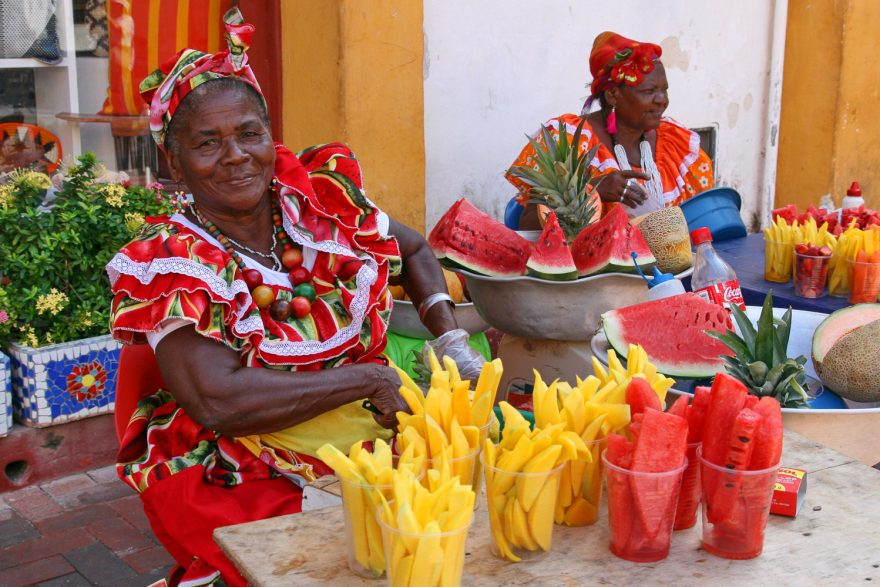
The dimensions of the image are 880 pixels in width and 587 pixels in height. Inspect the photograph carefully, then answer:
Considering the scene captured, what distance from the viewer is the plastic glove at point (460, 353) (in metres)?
2.64

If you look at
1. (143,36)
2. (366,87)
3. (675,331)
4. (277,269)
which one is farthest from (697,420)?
(143,36)

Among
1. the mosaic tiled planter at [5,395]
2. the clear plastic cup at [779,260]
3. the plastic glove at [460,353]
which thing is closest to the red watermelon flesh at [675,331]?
the plastic glove at [460,353]

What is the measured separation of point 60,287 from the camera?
162 inches

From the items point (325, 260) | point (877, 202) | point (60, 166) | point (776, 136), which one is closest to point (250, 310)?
point (325, 260)

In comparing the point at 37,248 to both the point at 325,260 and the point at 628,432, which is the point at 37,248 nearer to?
the point at 325,260

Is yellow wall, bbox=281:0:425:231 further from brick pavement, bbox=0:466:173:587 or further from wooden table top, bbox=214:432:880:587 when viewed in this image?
wooden table top, bbox=214:432:880:587

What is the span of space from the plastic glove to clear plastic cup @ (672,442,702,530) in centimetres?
91

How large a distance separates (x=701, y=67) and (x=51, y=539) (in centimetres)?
522

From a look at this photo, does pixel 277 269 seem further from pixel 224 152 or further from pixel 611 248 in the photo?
pixel 611 248

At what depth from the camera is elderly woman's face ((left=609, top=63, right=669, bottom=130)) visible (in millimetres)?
4559

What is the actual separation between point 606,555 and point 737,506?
25 cm

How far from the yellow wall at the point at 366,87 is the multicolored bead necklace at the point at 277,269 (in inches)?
85.4

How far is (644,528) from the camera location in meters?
1.67

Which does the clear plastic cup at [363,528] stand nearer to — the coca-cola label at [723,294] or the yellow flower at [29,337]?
the coca-cola label at [723,294]
